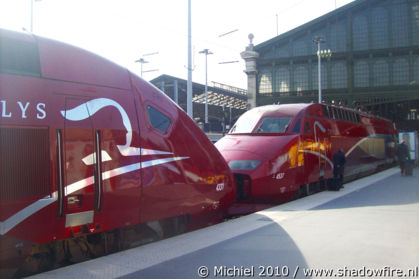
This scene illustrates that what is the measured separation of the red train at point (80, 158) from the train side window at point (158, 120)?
2cm

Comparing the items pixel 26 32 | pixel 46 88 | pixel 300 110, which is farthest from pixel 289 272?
pixel 300 110

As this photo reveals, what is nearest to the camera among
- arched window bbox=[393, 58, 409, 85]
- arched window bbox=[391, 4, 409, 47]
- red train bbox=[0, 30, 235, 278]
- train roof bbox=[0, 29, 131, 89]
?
red train bbox=[0, 30, 235, 278]

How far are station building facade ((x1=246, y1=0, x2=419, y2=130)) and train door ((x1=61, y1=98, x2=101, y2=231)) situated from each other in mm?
34427

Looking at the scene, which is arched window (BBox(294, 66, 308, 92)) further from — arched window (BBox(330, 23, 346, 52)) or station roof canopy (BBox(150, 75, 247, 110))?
station roof canopy (BBox(150, 75, 247, 110))

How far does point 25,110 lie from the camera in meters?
5.20

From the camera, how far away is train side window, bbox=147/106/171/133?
22.9 ft

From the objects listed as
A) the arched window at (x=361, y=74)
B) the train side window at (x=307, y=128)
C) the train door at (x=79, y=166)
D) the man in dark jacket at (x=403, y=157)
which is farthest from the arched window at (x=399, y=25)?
the train door at (x=79, y=166)

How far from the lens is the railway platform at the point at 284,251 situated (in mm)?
5246

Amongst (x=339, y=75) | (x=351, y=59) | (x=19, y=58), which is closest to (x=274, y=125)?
(x=19, y=58)

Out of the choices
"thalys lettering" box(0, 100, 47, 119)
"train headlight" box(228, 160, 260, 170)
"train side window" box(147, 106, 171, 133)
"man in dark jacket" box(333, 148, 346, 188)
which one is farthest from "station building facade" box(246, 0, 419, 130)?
"thalys lettering" box(0, 100, 47, 119)

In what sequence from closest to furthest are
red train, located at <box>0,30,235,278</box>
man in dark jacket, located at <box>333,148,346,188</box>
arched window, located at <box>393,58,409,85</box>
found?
1. red train, located at <box>0,30,235,278</box>
2. man in dark jacket, located at <box>333,148,346,188</box>
3. arched window, located at <box>393,58,409,85</box>

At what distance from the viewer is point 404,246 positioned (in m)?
6.38

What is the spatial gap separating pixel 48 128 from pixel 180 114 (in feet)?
9.25

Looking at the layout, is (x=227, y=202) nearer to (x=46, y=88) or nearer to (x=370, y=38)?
(x=46, y=88)
